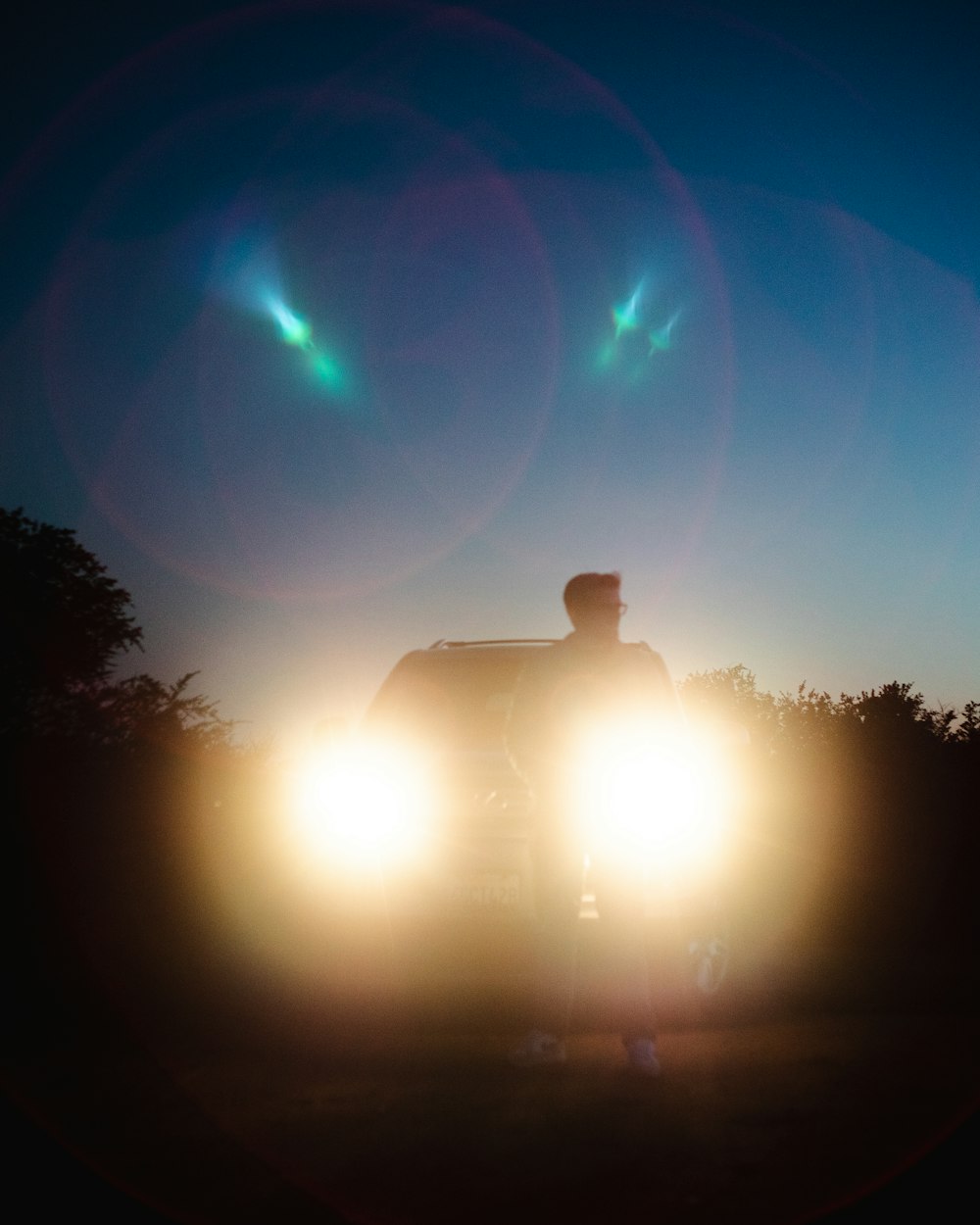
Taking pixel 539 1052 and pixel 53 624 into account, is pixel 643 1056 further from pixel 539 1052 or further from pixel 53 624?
pixel 53 624

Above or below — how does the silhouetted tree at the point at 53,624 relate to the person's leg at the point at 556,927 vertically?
above

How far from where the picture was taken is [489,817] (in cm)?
376

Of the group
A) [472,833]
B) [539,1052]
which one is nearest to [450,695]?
[472,833]

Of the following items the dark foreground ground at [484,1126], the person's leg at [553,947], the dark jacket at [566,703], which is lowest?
the dark foreground ground at [484,1126]

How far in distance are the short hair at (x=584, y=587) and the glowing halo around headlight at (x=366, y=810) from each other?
1029mm

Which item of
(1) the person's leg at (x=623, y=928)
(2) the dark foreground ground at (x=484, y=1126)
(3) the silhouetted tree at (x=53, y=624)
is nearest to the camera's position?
(2) the dark foreground ground at (x=484, y=1126)

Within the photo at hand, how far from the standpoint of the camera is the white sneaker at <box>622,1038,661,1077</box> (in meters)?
3.64

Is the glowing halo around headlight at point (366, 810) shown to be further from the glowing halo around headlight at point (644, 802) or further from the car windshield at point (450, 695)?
the glowing halo around headlight at point (644, 802)

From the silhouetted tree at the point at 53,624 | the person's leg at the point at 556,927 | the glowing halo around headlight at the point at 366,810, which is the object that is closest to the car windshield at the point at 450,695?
the glowing halo around headlight at the point at 366,810

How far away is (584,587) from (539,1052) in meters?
2.04

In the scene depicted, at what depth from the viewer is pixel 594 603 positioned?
4.08 m

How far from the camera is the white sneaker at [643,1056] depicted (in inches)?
143

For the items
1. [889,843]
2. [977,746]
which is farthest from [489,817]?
[977,746]

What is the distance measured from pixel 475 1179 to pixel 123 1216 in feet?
3.37
